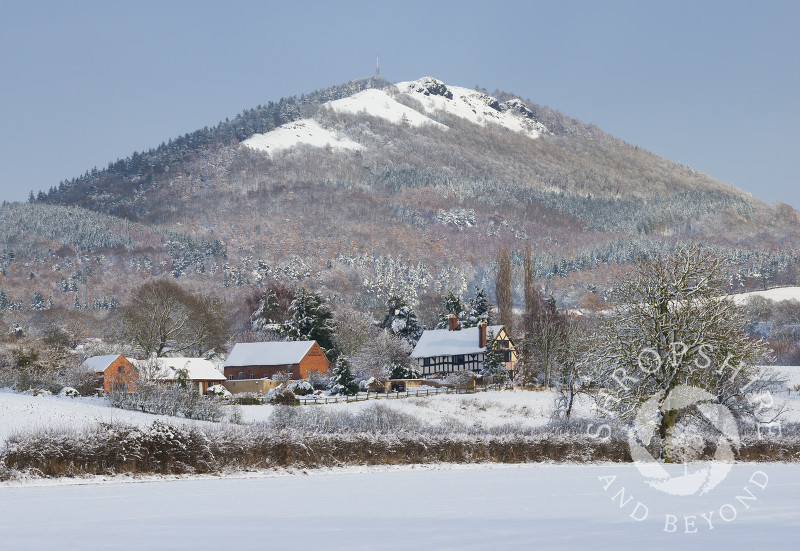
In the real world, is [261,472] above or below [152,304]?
below

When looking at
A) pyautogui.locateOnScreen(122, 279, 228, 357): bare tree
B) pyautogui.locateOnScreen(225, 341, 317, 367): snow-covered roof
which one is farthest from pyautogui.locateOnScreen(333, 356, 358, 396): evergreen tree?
pyautogui.locateOnScreen(122, 279, 228, 357): bare tree

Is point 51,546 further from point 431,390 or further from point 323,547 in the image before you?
point 431,390

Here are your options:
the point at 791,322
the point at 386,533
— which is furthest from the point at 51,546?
the point at 791,322

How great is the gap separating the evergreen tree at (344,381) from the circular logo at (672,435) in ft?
120

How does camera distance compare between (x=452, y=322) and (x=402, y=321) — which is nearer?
(x=452, y=322)

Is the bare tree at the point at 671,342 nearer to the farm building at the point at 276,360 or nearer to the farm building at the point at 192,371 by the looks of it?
the farm building at the point at 192,371

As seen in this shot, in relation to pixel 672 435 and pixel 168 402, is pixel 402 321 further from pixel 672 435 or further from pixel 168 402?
pixel 672 435

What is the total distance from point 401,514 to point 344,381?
2177 inches

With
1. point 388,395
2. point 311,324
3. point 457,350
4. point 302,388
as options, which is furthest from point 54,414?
point 457,350

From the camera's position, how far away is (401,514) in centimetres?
1755

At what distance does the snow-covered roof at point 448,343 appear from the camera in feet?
299

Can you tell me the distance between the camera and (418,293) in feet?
641

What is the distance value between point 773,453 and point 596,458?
→ 7714mm

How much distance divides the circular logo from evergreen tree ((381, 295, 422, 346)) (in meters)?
62.2
